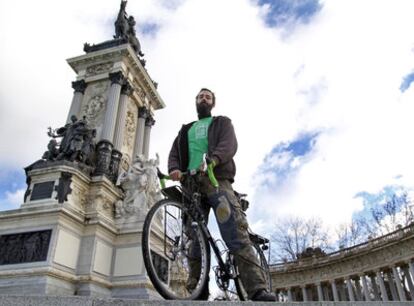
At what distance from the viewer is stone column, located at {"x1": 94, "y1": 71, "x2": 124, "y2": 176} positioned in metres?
14.7

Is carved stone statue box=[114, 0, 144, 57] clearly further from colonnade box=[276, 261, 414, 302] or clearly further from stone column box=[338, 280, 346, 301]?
stone column box=[338, 280, 346, 301]

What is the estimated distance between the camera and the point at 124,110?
17406 millimetres

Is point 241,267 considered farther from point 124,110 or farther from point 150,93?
point 150,93

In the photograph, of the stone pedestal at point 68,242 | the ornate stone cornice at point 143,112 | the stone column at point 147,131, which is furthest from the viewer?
the ornate stone cornice at point 143,112

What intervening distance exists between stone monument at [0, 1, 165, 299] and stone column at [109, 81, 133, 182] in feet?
0.16

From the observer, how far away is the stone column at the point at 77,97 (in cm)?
1734

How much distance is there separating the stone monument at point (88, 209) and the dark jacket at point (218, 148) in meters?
7.65

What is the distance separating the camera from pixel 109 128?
16.1m

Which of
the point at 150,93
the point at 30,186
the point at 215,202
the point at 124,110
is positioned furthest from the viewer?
the point at 150,93

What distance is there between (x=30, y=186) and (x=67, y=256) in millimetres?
3409

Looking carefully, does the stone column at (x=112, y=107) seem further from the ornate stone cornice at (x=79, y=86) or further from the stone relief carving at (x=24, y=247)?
the stone relief carving at (x=24, y=247)

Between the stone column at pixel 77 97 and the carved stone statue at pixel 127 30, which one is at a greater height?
the carved stone statue at pixel 127 30

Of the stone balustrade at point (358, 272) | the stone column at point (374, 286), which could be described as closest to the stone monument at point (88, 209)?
the stone balustrade at point (358, 272)

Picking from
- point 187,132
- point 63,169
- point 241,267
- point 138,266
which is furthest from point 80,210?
point 241,267
